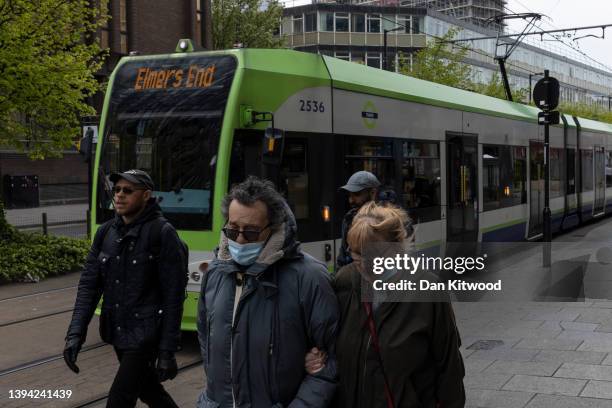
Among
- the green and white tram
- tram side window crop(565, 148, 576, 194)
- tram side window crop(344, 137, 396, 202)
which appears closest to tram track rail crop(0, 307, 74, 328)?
the green and white tram

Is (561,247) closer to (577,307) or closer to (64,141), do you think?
(577,307)

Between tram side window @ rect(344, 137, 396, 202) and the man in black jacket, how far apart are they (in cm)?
458

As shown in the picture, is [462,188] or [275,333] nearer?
[275,333]

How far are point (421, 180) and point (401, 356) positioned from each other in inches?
323

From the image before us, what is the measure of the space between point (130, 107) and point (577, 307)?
5.50 metres

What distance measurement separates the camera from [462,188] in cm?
1226

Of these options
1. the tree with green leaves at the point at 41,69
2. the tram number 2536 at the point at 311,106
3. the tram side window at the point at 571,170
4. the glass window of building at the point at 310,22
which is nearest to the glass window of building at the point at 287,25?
the glass window of building at the point at 310,22

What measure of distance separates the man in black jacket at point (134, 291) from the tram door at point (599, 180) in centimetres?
1969

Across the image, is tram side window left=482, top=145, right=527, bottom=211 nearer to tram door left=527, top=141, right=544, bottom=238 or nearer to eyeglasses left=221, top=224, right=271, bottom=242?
tram door left=527, top=141, right=544, bottom=238

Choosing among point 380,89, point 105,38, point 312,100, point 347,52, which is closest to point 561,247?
point 380,89

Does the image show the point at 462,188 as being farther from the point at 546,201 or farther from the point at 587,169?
the point at 587,169

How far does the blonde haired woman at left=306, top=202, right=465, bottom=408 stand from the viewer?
279 cm

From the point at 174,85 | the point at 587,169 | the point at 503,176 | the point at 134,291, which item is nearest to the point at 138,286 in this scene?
the point at 134,291

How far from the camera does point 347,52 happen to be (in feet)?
210
